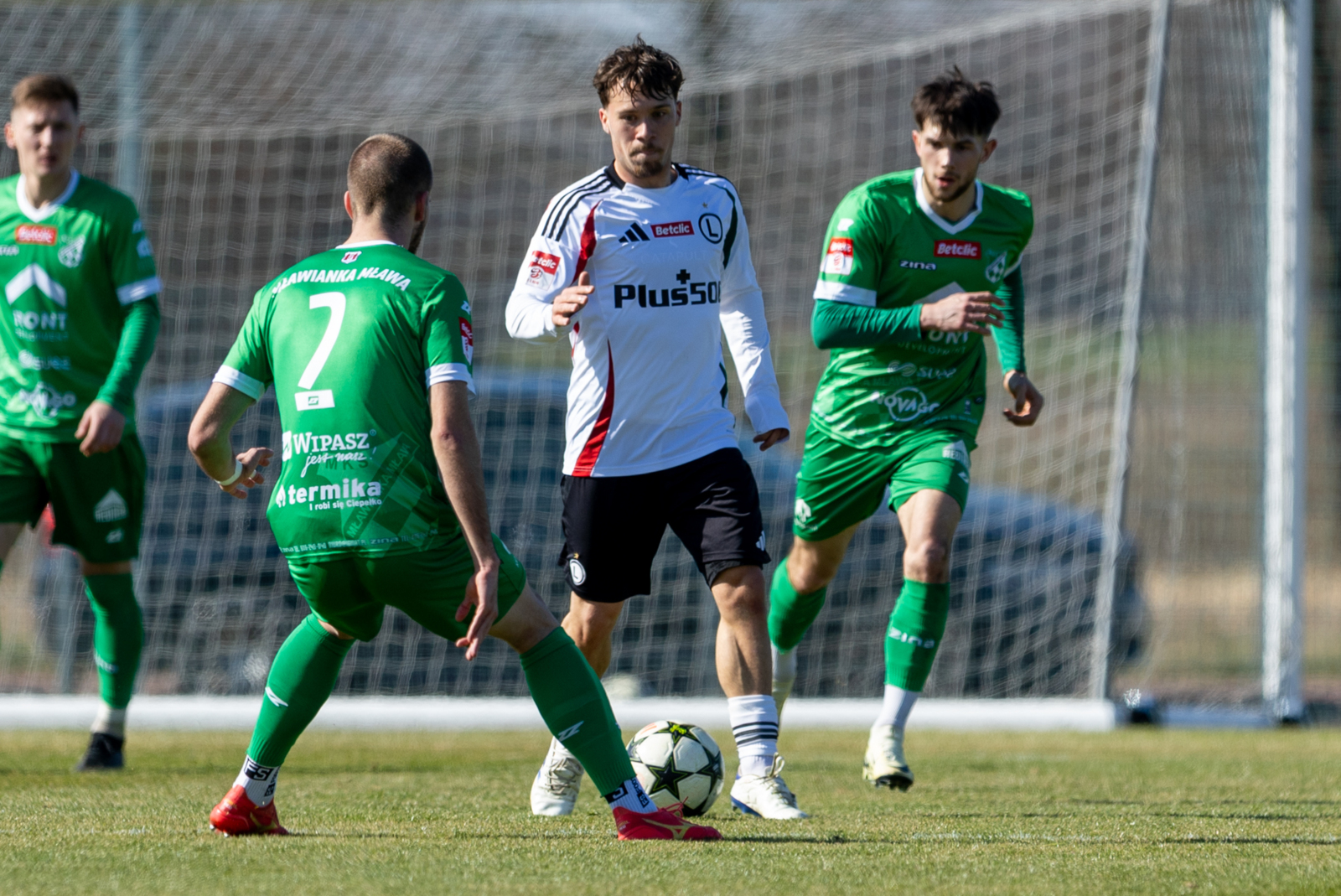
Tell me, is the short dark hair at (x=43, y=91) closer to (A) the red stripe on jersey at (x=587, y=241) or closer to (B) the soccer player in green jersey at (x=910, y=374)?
(A) the red stripe on jersey at (x=587, y=241)

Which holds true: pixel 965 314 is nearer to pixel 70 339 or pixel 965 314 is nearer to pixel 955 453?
pixel 955 453

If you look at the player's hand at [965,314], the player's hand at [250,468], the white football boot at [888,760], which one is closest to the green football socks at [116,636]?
the player's hand at [250,468]

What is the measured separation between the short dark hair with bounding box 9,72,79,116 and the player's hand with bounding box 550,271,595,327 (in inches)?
108

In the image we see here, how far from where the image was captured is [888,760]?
17.7ft

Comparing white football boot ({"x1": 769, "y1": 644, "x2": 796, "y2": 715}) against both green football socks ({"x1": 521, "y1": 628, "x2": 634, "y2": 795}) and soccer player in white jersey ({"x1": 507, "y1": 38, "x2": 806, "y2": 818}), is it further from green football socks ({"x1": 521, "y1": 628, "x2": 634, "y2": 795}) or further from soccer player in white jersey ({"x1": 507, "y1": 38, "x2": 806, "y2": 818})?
green football socks ({"x1": 521, "y1": 628, "x2": 634, "y2": 795})

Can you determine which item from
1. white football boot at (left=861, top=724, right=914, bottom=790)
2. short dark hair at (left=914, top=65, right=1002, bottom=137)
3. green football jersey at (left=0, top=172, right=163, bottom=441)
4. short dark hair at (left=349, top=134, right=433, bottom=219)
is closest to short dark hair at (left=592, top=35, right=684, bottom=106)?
short dark hair at (left=349, top=134, right=433, bottom=219)

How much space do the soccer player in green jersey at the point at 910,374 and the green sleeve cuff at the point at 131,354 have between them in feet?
8.26

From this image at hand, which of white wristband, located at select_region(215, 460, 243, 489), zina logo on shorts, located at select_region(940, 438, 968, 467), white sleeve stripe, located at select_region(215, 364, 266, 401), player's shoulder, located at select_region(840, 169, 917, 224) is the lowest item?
white wristband, located at select_region(215, 460, 243, 489)

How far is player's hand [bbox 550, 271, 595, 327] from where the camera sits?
4207 millimetres

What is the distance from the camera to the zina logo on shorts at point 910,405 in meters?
5.84

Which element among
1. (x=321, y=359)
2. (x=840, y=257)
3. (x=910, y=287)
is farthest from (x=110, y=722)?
(x=910, y=287)

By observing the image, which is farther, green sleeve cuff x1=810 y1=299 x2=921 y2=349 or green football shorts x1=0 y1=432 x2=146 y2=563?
green football shorts x1=0 y1=432 x2=146 y2=563

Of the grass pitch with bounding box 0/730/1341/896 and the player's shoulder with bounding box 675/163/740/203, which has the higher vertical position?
the player's shoulder with bounding box 675/163/740/203

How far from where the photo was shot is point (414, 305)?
3809 millimetres
